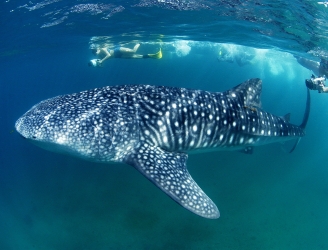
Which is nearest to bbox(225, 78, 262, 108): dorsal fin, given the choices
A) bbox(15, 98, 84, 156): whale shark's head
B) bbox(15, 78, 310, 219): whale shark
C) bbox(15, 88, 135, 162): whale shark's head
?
bbox(15, 78, 310, 219): whale shark

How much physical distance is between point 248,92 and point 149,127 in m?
3.35

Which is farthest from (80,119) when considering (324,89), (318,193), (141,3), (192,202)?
(318,193)

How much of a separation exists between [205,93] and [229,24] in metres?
11.3

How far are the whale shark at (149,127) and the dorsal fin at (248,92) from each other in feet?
0.11

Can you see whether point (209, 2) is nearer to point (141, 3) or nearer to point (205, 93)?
point (141, 3)

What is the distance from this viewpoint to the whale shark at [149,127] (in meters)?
5.14

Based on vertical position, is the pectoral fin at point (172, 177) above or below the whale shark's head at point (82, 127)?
below

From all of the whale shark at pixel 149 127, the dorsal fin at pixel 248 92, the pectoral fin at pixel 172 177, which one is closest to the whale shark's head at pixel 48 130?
the whale shark at pixel 149 127

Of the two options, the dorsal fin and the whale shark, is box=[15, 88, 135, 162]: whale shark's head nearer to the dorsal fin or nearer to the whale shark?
the whale shark

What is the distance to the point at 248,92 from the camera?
724cm

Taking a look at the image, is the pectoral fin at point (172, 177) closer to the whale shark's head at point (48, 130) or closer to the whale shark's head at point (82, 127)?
the whale shark's head at point (82, 127)

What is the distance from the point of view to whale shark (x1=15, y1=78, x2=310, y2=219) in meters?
5.14

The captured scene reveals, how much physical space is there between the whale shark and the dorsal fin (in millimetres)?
33

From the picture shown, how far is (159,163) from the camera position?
5387 millimetres
